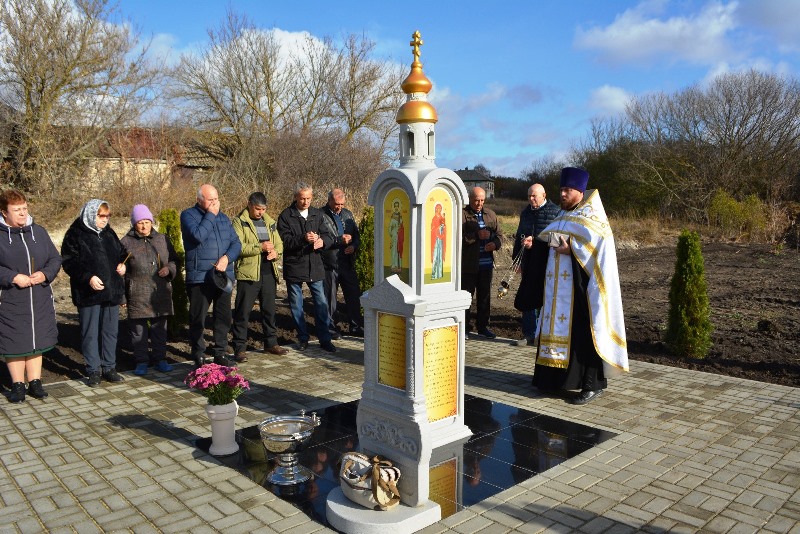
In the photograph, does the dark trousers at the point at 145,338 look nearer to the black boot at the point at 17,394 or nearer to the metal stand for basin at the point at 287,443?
the black boot at the point at 17,394

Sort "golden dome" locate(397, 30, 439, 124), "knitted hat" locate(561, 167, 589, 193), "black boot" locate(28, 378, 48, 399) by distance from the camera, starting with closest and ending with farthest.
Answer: "golden dome" locate(397, 30, 439, 124), "black boot" locate(28, 378, 48, 399), "knitted hat" locate(561, 167, 589, 193)

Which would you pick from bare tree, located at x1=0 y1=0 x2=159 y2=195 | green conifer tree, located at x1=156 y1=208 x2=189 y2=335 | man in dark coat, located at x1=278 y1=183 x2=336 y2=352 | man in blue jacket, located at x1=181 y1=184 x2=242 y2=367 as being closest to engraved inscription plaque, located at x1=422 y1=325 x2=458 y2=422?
man in blue jacket, located at x1=181 y1=184 x2=242 y2=367

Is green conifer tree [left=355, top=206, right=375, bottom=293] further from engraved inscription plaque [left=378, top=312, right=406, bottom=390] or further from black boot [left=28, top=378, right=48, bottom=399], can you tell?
engraved inscription plaque [left=378, top=312, right=406, bottom=390]

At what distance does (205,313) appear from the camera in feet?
23.2

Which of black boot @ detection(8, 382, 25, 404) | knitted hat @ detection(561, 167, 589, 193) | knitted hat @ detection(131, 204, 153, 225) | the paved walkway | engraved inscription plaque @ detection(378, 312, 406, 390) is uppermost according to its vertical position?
knitted hat @ detection(561, 167, 589, 193)

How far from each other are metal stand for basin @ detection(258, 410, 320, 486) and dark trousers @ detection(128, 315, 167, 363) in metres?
3.23

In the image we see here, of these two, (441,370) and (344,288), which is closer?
(441,370)

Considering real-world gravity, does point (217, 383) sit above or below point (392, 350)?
below

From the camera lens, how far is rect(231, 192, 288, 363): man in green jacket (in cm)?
728

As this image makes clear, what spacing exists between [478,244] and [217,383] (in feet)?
14.9

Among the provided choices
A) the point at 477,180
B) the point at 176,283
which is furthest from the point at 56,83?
the point at 477,180

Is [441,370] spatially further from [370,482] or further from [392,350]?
[370,482]

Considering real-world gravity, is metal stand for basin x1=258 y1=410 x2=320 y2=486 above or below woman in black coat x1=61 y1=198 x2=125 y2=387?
below

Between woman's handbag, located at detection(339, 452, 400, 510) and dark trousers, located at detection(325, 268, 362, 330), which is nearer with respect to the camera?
woman's handbag, located at detection(339, 452, 400, 510)
